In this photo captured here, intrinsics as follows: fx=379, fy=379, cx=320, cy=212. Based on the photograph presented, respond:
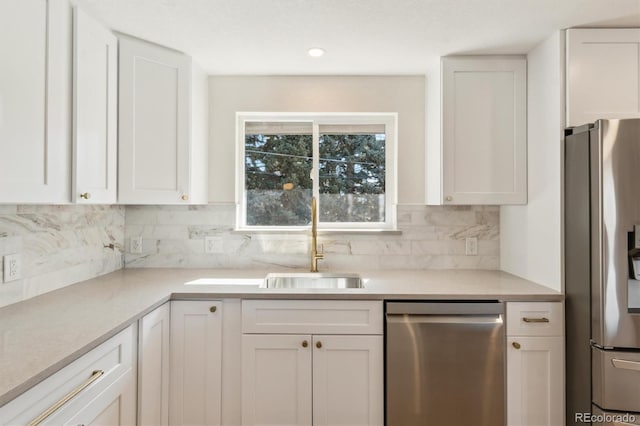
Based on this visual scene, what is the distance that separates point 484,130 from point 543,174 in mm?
394

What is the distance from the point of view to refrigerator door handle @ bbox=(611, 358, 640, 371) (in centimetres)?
158

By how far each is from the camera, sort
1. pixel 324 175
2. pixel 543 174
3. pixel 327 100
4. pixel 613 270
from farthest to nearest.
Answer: pixel 324 175
pixel 327 100
pixel 543 174
pixel 613 270

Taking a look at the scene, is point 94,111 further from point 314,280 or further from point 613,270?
point 613,270

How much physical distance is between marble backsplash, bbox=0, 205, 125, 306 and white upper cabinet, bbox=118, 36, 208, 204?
12.3 inches

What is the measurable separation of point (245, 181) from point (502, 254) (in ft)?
5.78

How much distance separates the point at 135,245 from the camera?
97.1 inches

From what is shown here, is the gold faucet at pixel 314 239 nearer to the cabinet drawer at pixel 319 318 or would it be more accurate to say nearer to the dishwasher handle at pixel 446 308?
the cabinet drawer at pixel 319 318

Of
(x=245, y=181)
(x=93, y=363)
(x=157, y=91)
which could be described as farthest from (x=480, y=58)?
(x=93, y=363)

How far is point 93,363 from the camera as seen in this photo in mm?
1230

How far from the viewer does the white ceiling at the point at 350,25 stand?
1.65m

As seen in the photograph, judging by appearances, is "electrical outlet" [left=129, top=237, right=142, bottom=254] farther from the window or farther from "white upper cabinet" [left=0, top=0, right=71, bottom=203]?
"white upper cabinet" [left=0, top=0, right=71, bottom=203]

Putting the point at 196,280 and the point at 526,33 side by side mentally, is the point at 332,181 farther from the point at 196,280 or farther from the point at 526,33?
the point at 526,33

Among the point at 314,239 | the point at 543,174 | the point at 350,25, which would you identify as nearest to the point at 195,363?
the point at 314,239

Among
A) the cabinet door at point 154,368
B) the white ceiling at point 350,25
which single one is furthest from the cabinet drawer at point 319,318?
the white ceiling at point 350,25
